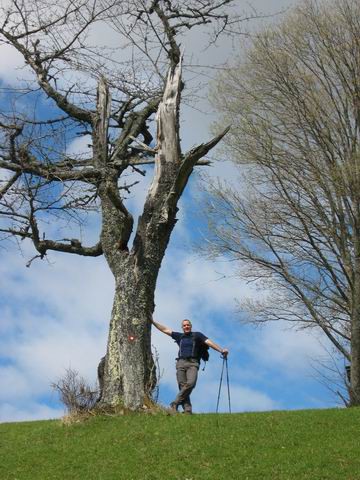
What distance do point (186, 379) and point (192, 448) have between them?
9.23 ft

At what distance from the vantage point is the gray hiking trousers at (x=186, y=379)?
1198 cm

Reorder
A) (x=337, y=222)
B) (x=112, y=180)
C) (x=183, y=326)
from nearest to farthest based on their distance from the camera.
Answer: (x=183, y=326) < (x=112, y=180) < (x=337, y=222)

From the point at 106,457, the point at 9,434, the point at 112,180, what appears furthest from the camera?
the point at 112,180

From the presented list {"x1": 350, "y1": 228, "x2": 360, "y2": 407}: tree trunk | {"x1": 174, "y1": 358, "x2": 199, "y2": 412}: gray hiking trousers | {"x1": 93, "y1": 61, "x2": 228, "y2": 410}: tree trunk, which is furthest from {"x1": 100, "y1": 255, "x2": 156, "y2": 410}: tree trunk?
{"x1": 350, "y1": 228, "x2": 360, "y2": 407}: tree trunk

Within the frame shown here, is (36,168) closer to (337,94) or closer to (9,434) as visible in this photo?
(9,434)

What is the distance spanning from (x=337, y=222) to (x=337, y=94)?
10.6 feet

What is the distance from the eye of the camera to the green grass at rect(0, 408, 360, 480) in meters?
8.61

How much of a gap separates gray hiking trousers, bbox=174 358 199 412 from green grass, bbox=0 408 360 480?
0.71 m

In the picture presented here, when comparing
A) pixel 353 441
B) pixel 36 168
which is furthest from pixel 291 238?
pixel 353 441

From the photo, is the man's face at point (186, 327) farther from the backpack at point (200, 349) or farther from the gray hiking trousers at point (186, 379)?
the gray hiking trousers at point (186, 379)

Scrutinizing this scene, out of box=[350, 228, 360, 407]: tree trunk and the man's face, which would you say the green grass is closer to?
the man's face

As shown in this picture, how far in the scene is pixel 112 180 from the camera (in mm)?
13609

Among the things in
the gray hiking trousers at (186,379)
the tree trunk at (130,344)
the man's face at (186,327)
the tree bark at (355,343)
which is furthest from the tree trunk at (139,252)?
the tree bark at (355,343)

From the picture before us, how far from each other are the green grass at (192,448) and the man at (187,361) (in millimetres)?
716
